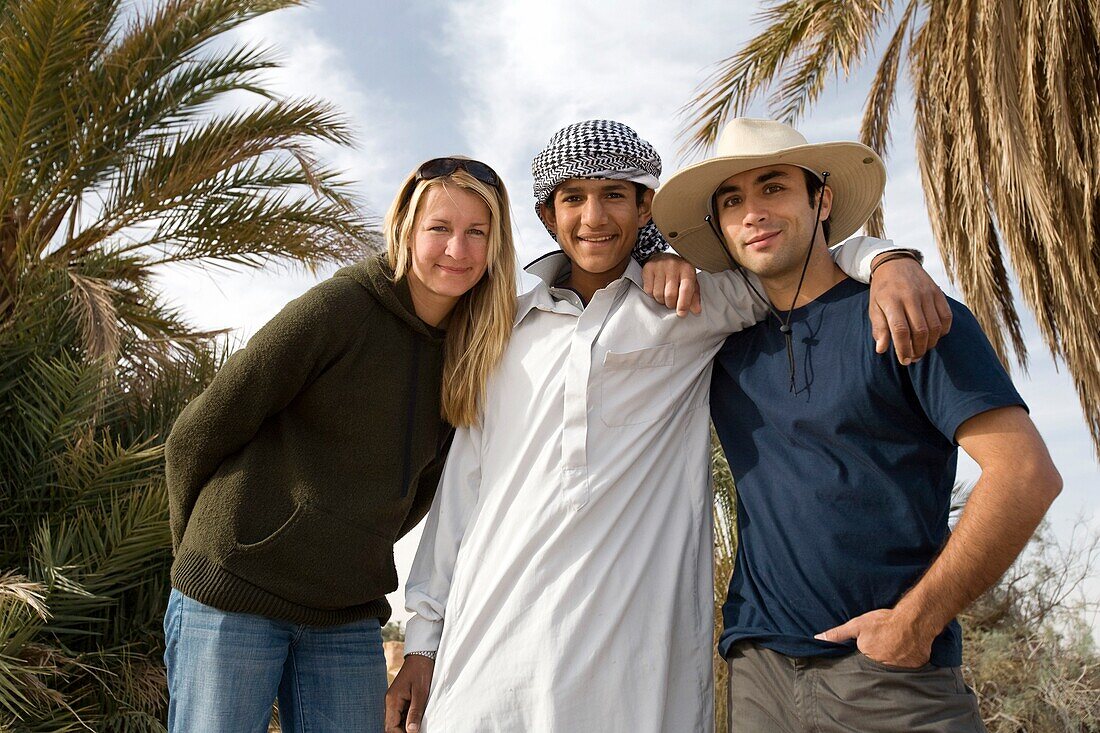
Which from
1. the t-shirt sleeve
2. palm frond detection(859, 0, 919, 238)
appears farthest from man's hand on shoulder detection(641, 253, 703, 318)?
palm frond detection(859, 0, 919, 238)

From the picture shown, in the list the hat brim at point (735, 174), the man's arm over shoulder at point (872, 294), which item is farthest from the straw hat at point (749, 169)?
the man's arm over shoulder at point (872, 294)

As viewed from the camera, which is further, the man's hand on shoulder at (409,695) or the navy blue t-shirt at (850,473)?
the man's hand on shoulder at (409,695)

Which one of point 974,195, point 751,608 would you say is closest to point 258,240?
point 974,195

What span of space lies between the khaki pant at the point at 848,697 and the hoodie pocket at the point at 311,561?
1099 mm

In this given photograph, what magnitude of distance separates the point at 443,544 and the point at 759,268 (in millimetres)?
1205

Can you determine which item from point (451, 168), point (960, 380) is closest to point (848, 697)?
point (960, 380)

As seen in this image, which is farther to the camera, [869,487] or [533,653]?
[533,653]

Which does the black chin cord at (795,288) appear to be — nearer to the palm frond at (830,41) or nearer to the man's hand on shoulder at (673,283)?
the man's hand on shoulder at (673,283)

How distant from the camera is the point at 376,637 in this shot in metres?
2.95

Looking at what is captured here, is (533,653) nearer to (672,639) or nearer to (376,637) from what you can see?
(672,639)

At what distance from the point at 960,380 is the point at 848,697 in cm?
78

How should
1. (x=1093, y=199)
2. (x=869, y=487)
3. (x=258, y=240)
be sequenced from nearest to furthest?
(x=869, y=487)
(x=1093, y=199)
(x=258, y=240)

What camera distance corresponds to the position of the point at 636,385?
9.19 ft

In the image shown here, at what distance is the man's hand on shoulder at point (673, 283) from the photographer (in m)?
2.77
